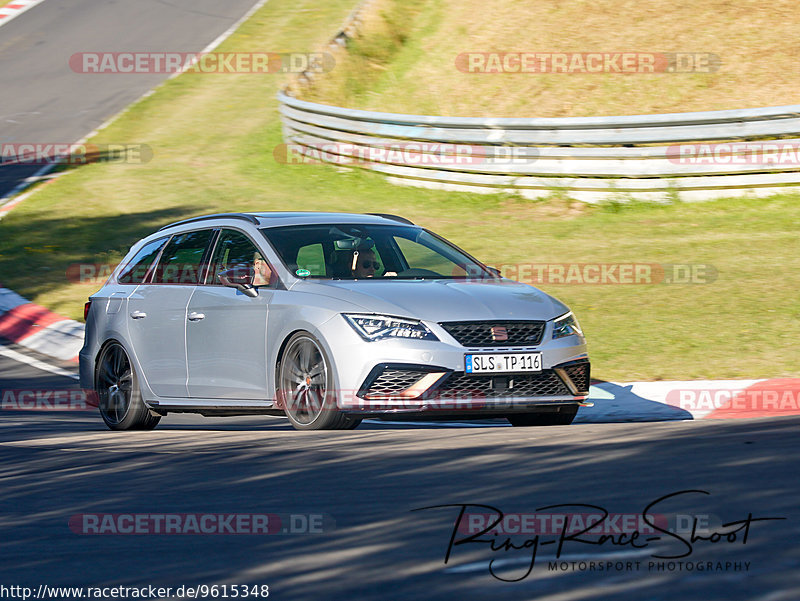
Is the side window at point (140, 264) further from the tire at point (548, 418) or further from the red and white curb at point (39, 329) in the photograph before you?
the red and white curb at point (39, 329)

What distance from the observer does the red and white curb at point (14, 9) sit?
37.6 meters

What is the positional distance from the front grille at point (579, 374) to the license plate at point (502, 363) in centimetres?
30

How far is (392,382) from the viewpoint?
761 centimetres

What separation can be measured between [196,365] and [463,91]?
15454mm

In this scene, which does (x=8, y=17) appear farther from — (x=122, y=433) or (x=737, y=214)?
(x=122, y=433)

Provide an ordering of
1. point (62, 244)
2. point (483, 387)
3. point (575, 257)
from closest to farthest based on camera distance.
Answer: point (483, 387) < point (575, 257) < point (62, 244)

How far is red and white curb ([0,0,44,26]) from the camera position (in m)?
37.6

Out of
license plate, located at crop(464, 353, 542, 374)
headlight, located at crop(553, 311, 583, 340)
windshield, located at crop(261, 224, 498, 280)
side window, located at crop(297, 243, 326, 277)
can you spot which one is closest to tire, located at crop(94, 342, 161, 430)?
windshield, located at crop(261, 224, 498, 280)

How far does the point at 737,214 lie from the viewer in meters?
16.0

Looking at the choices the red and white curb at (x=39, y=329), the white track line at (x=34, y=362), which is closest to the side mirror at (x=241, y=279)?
the white track line at (x=34, y=362)

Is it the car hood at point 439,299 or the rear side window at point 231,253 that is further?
the rear side window at point 231,253

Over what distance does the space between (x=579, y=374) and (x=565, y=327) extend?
12.9 inches

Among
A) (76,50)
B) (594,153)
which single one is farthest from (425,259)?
(76,50)

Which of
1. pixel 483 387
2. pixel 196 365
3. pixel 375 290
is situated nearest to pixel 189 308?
pixel 196 365
